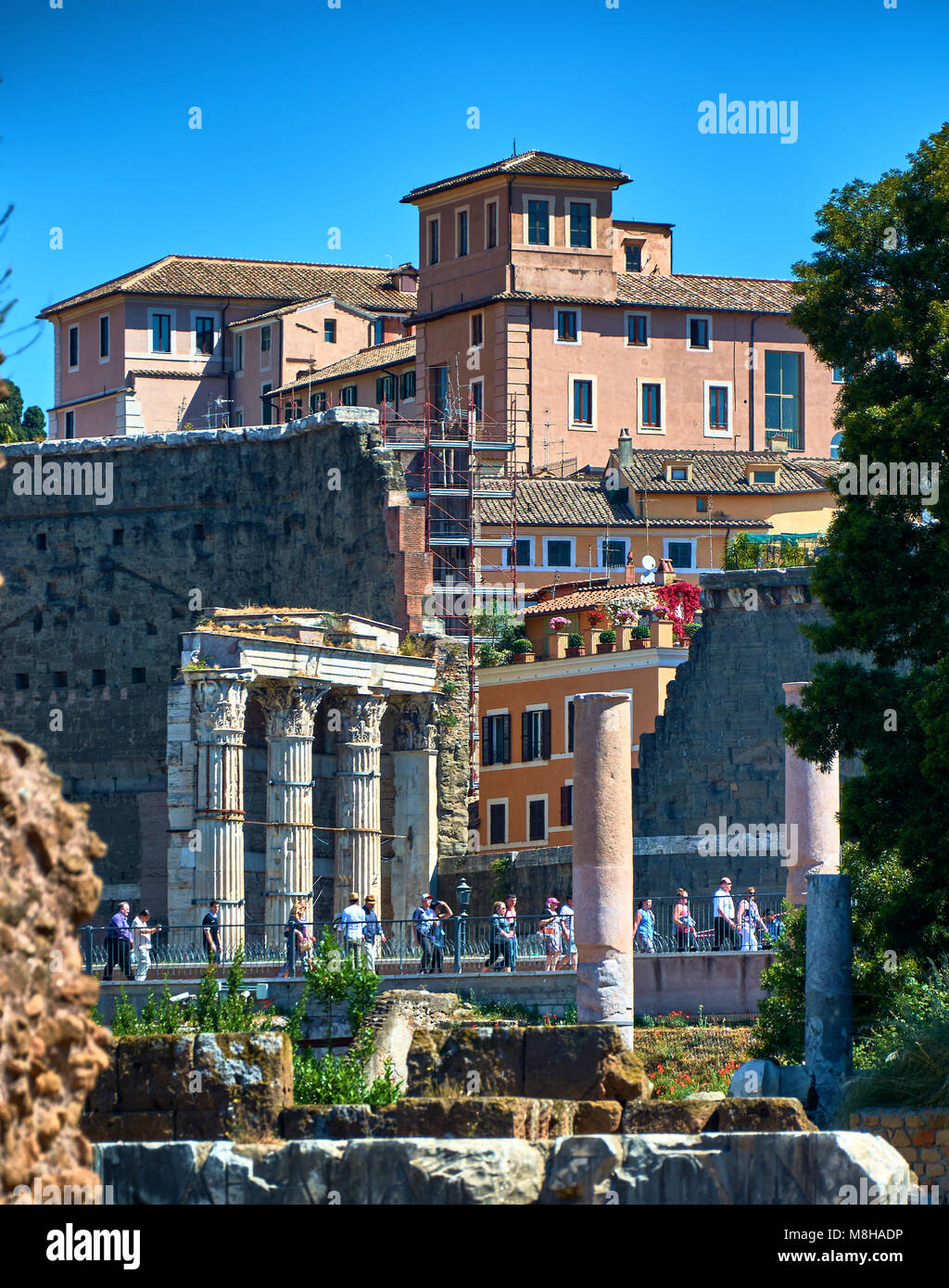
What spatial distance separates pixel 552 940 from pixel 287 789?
10.6m

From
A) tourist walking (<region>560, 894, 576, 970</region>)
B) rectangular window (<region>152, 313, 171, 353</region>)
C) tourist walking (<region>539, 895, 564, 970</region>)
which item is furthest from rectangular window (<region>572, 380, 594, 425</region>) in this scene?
tourist walking (<region>539, 895, 564, 970</region>)

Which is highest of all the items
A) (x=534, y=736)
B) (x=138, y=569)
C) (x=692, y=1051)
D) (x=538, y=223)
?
(x=538, y=223)

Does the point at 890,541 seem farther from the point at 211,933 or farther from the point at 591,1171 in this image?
the point at 211,933

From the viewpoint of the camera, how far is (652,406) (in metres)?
69.4

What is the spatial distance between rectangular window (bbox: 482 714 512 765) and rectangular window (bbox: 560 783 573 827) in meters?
1.66

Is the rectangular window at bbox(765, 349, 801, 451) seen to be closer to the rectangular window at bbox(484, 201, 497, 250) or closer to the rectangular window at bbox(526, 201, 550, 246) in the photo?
the rectangular window at bbox(526, 201, 550, 246)

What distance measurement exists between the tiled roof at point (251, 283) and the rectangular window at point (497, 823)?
3015 cm

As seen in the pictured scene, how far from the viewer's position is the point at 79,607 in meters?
58.7

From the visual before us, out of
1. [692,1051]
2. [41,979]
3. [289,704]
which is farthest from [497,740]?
[41,979]

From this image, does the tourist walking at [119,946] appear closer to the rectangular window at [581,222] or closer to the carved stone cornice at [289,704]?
the carved stone cornice at [289,704]

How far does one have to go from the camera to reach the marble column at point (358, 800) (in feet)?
156

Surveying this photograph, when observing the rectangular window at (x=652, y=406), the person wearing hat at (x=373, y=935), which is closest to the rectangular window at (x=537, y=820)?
the person wearing hat at (x=373, y=935)

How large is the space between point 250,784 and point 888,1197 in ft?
122

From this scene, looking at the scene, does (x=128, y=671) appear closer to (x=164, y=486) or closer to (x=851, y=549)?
(x=164, y=486)
